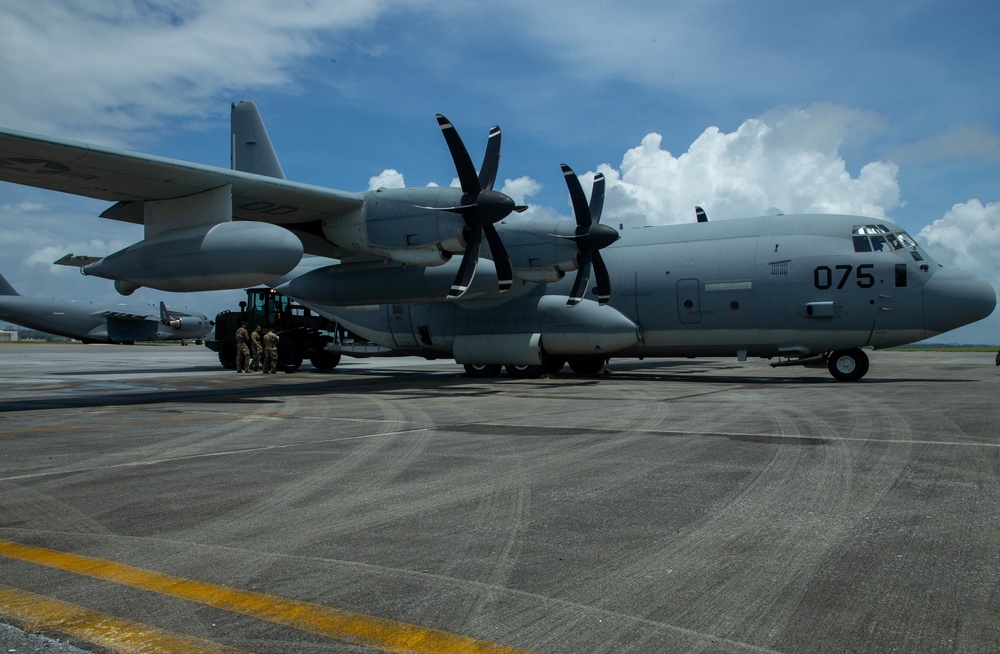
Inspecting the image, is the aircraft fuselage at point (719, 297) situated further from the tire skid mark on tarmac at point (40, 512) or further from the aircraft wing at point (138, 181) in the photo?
the tire skid mark on tarmac at point (40, 512)

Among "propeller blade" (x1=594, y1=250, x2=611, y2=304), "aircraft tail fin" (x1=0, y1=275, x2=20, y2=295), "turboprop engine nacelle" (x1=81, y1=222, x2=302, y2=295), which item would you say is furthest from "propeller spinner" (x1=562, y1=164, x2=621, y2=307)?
"aircraft tail fin" (x1=0, y1=275, x2=20, y2=295)

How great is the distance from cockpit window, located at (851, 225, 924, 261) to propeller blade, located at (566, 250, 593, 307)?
269 inches

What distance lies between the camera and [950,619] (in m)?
3.13

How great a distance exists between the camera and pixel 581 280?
20.7 m

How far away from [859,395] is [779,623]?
12.8 metres

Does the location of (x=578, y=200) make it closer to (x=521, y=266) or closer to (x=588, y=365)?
(x=521, y=266)

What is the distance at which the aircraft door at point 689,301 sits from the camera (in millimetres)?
20312

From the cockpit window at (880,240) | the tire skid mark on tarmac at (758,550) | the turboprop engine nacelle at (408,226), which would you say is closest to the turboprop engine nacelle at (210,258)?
the turboprop engine nacelle at (408,226)

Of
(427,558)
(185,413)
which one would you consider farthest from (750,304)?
(427,558)

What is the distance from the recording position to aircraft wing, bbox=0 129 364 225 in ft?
44.7

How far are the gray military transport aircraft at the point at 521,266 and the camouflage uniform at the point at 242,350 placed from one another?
614cm

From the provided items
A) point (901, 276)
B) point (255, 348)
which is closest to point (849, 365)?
point (901, 276)

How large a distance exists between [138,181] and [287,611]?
47.3ft

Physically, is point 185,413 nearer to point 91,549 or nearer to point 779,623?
point 91,549
